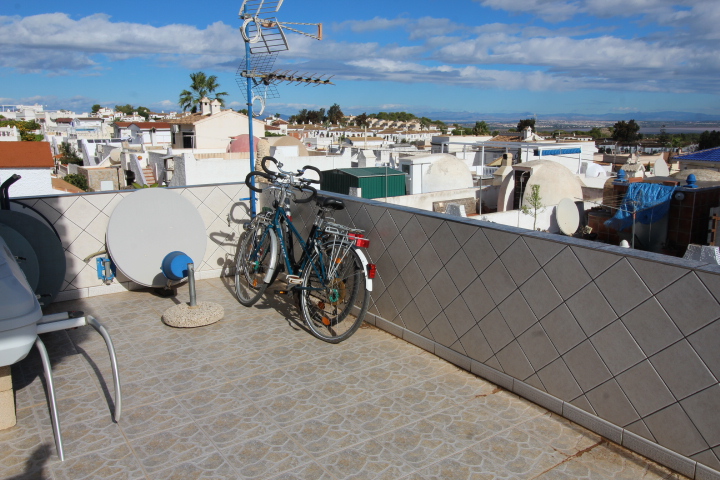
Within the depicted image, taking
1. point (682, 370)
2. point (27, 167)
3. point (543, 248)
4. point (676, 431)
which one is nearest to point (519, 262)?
point (543, 248)

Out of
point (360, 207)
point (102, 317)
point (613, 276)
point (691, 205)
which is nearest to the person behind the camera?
point (613, 276)

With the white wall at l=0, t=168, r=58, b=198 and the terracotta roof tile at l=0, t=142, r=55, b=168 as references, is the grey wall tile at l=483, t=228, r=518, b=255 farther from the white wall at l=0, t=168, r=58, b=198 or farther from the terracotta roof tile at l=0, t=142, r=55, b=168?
the terracotta roof tile at l=0, t=142, r=55, b=168

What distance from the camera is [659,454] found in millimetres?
2623

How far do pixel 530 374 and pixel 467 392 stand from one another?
1.42 feet

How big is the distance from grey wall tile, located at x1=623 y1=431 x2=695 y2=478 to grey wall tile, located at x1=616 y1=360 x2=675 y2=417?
0.50ft

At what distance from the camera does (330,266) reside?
432 cm

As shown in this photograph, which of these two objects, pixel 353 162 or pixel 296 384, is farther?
pixel 353 162

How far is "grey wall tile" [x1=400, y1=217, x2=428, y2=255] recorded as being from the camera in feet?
13.1

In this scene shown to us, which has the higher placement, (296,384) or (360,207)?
(360,207)

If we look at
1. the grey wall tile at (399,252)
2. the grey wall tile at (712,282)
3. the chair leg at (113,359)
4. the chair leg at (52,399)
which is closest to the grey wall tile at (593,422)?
the grey wall tile at (712,282)

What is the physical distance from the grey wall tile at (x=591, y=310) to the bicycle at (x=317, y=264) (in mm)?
1627

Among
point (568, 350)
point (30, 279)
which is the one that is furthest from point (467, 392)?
point (30, 279)

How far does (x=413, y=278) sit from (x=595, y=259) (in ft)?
5.18

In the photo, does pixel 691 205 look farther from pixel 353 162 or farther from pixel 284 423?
pixel 353 162
